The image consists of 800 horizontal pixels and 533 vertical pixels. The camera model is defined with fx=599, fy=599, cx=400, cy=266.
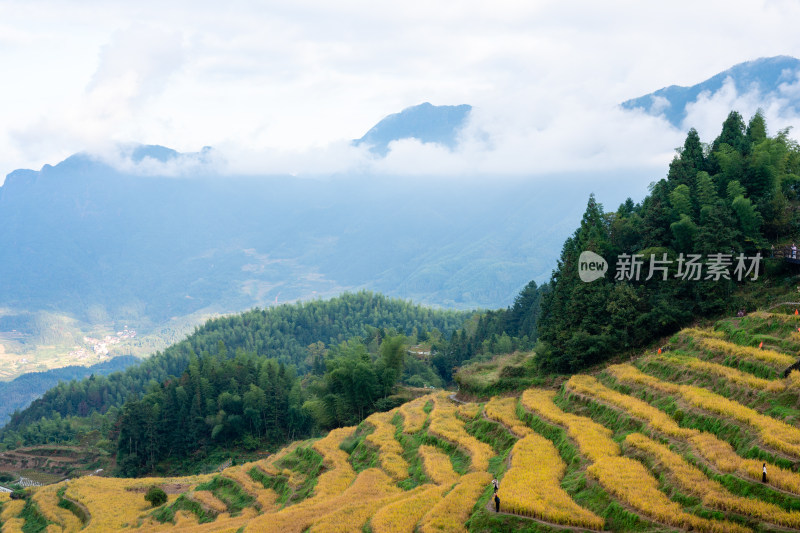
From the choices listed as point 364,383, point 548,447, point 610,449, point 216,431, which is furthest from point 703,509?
point 216,431

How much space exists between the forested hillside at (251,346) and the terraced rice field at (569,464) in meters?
67.7

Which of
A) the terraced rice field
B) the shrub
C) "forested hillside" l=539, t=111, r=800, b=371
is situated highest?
"forested hillside" l=539, t=111, r=800, b=371

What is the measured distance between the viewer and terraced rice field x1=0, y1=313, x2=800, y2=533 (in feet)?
59.5

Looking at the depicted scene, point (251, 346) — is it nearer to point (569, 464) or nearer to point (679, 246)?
point (679, 246)

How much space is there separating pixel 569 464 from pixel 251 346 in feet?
449

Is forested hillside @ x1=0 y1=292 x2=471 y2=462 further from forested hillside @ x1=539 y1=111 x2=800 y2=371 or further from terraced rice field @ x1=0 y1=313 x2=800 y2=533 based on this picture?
forested hillside @ x1=539 y1=111 x2=800 y2=371

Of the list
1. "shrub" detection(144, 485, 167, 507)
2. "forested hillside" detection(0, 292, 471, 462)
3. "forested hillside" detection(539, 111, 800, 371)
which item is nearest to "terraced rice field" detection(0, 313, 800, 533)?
"shrub" detection(144, 485, 167, 507)

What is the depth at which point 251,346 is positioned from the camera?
502 feet

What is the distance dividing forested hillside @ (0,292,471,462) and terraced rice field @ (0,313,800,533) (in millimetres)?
67715

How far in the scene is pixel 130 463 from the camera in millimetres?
75625

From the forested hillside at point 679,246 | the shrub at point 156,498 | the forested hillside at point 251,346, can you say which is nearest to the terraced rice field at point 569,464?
the shrub at point 156,498

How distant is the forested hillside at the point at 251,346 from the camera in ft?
396

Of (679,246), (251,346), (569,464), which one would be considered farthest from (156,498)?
(251,346)

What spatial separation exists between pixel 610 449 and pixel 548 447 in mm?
3514
